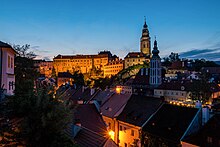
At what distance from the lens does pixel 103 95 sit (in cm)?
3278

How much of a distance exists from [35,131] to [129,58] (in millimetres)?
117666

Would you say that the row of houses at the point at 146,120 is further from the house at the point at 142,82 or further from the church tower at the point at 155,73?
the house at the point at 142,82

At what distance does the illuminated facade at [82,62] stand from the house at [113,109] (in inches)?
4439

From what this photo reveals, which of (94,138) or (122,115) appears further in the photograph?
Answer: (122,115)

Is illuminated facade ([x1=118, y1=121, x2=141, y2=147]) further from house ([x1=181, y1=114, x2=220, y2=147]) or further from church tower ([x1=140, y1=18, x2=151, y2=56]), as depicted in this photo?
church tower ([x1=140, y1=18, x2=151, y2=56])

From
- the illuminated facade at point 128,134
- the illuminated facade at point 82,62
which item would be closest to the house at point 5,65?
the illuminated facade at point 128,134

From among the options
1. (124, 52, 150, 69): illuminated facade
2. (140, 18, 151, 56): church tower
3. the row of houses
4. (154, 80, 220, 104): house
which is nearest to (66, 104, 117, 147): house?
the row of houses

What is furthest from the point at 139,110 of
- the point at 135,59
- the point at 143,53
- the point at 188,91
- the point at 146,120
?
the point at 143,53

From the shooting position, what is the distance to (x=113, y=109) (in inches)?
1076

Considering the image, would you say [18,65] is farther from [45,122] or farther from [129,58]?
[129,58]

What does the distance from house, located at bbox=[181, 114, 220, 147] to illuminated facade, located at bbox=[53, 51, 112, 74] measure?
12568cm

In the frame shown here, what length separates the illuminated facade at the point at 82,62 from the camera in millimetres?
146137

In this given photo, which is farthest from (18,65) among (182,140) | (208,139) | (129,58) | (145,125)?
(129,58)

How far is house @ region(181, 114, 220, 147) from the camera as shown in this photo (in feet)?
51.8
